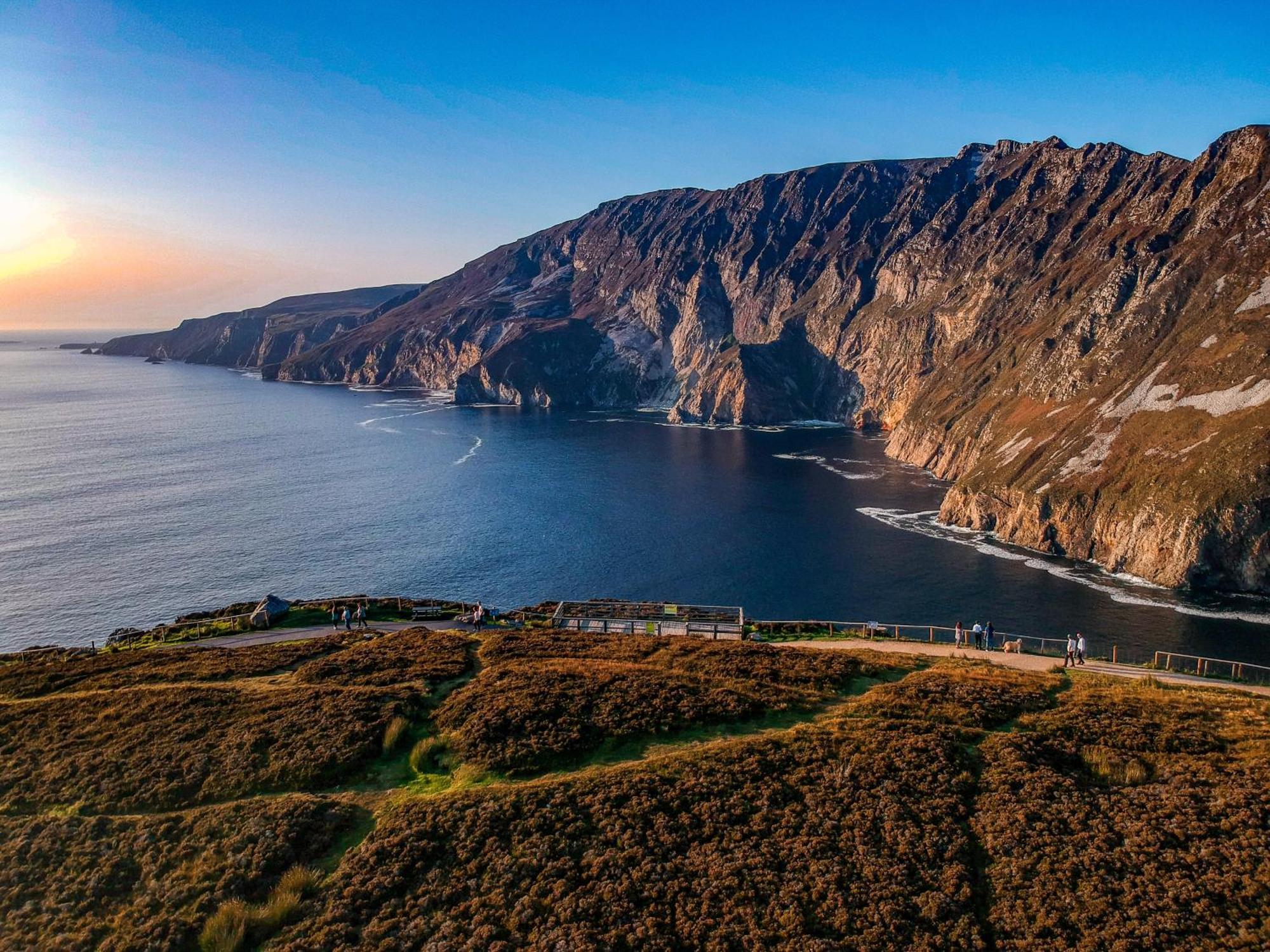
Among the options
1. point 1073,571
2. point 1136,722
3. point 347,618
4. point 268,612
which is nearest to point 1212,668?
point 1073,571

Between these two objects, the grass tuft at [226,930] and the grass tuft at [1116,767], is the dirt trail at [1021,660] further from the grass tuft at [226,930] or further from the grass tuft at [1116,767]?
the grass tuft at [226,930]

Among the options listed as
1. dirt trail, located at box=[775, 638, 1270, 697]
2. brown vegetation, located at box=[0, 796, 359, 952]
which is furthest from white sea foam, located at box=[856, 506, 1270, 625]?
brown vegetation, located at box=[0, 796, 359, 952]

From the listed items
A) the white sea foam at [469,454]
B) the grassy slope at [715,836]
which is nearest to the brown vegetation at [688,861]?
the grassy slope at [715,836]

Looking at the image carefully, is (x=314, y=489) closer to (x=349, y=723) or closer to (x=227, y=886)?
(x=349, y=723)

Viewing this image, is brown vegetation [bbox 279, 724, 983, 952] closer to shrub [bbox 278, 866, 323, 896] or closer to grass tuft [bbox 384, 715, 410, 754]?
shrub [bbox 278, 866, 323, 896]

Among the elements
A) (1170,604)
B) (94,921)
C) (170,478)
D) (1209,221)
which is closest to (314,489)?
(170,478)

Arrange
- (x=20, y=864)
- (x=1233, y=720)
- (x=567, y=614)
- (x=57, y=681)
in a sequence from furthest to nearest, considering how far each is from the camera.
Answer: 1. (x=567, y=614)
2. (x=57, y=681)
3. (x=1233, y=720)
4. (x=20, y=864)
